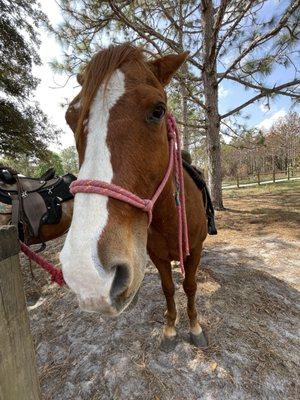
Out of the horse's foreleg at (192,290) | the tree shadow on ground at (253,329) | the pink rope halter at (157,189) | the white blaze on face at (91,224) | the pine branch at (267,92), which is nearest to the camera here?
the white blaze on face at (91,224)

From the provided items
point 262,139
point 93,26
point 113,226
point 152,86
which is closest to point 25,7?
point 93,26

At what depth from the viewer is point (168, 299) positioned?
234 centimetres

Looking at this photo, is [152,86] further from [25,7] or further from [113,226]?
[25,7]

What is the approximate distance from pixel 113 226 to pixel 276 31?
249 inches

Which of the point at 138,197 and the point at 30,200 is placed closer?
the point at 138,197

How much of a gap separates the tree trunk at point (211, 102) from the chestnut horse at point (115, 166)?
5362 millimetres

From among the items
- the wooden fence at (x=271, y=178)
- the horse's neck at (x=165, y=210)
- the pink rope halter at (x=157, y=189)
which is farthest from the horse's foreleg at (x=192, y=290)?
the wooden fence at (x=271, y=178)

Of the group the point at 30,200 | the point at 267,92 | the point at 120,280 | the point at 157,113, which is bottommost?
the point at 120,280

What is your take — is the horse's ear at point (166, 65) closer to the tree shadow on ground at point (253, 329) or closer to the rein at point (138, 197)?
the rein at point (138, 197)

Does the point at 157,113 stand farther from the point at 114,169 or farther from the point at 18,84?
the point at 18,84

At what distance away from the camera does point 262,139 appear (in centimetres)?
726

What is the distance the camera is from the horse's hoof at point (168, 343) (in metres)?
2.21

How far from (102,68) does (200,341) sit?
7.17ft

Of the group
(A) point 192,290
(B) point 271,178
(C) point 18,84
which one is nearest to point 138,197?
(A) point 192,290
